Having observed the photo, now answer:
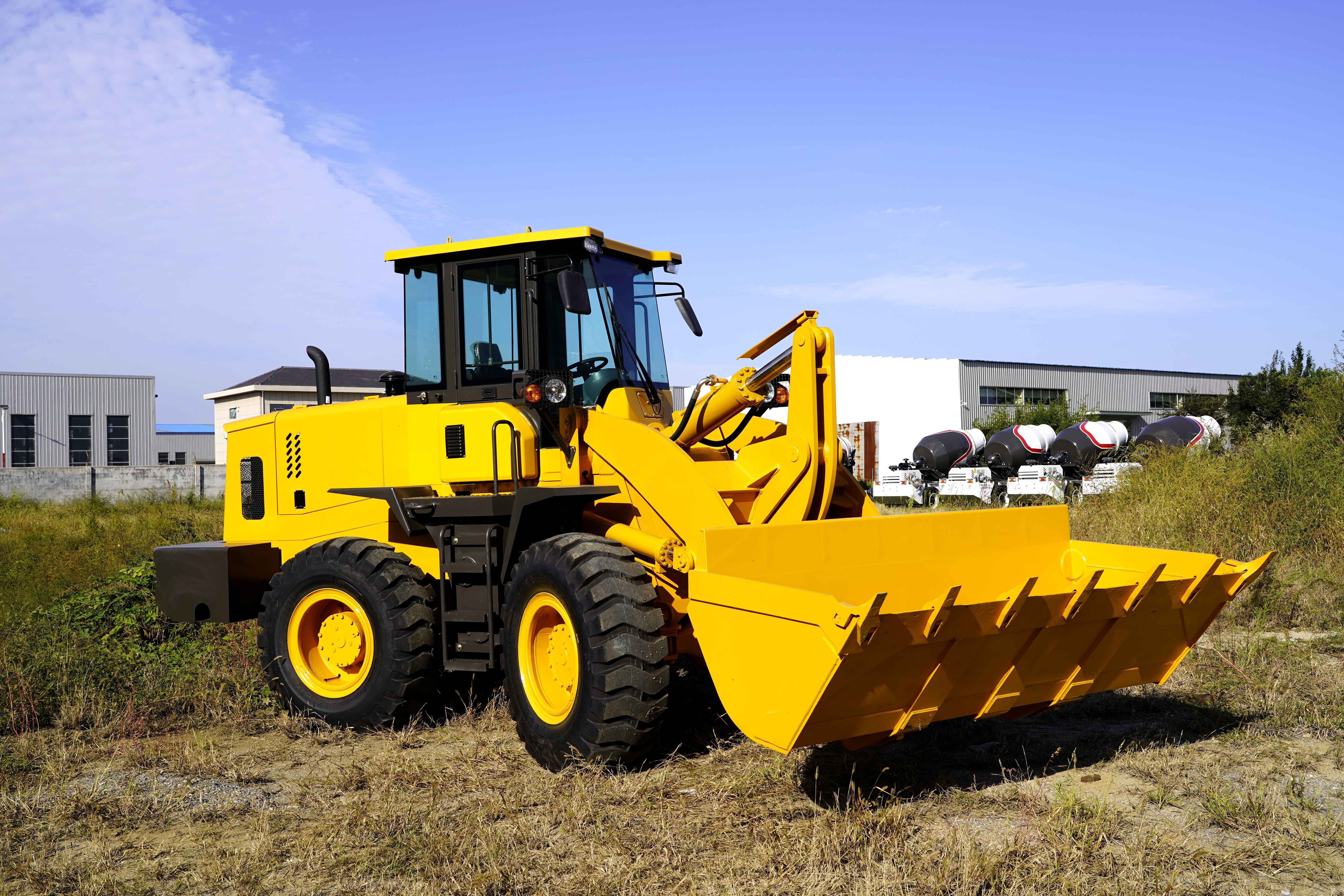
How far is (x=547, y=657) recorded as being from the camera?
5668 mm

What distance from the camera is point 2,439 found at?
158 feet

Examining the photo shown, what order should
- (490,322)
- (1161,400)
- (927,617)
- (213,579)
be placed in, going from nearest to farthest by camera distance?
(927,617) < (490,322) < (213,579) < (1161,400)

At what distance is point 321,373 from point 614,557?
3.81 metres

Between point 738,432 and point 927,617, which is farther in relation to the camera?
point 738,432

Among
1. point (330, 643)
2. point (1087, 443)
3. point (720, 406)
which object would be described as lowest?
point (330, 643)

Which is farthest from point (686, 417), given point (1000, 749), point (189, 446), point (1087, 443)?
point (189, 446)

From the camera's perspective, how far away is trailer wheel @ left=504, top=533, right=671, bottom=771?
5.03m

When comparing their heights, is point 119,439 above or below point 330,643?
above

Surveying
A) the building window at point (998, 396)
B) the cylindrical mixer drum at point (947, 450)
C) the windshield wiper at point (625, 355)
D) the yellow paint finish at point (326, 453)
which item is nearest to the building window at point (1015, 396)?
the building window at point (998, 396)

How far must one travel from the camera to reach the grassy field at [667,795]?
12.9ft

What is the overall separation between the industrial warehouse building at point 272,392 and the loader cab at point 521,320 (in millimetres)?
38287

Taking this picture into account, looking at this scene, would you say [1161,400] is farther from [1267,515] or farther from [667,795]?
[667,795]

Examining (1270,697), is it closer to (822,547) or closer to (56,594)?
(822,547)

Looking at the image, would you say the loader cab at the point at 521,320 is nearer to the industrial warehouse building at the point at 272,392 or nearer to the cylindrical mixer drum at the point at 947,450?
the cylindrical mixer drum at the point at 947,450
